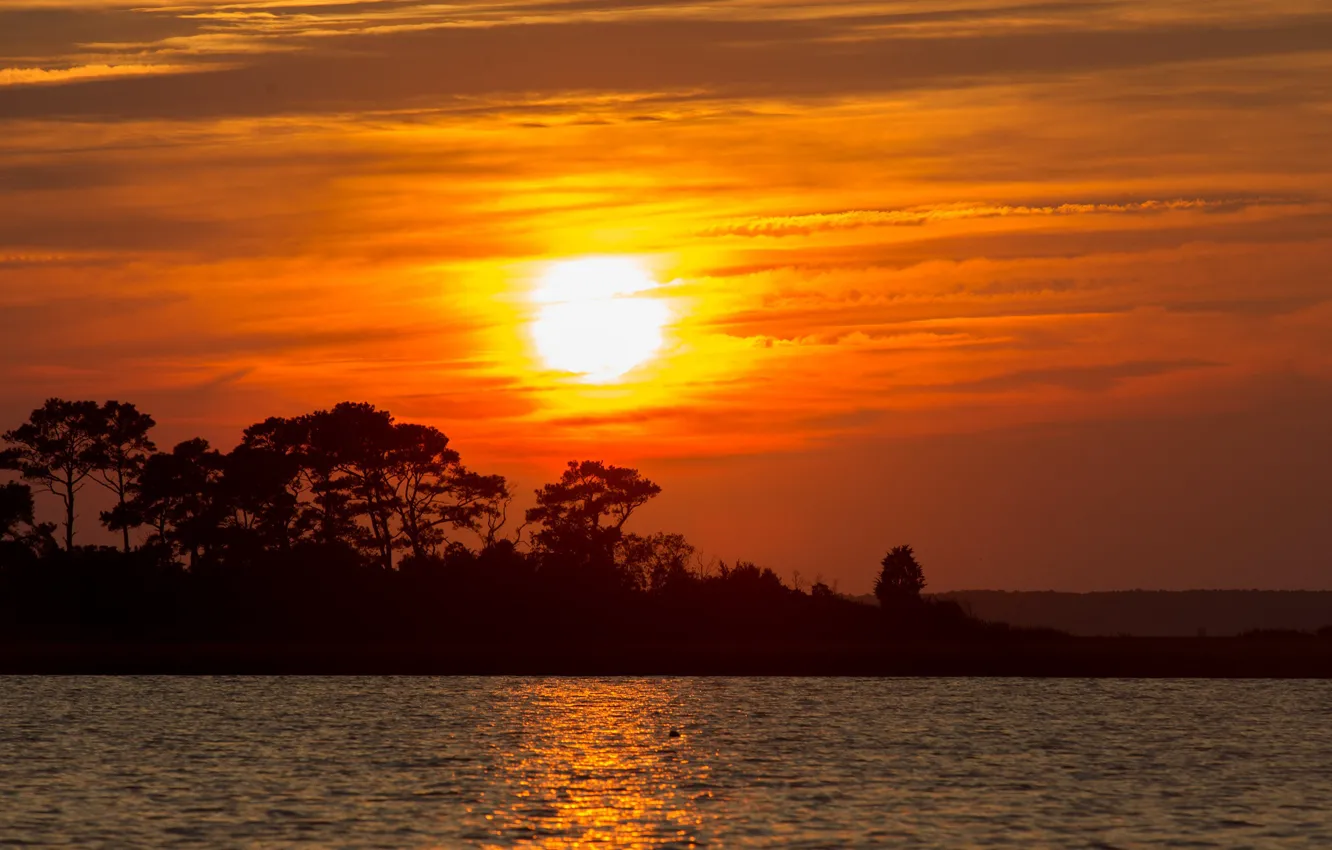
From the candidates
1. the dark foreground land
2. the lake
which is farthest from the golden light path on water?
the dark foreground land

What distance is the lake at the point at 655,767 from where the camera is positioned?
47406mm

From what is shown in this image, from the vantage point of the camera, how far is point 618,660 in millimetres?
130500

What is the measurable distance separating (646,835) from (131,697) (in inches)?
2502

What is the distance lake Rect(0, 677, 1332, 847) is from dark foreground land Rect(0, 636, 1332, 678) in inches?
571

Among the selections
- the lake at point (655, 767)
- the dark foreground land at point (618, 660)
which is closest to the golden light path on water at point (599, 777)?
the lake at point (655, 767)

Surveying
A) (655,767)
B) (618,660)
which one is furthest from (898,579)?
(655,767)

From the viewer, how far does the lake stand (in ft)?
156

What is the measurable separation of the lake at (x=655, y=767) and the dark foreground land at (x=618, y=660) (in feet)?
47.5

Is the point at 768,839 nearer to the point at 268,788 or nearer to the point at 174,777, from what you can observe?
the point at 268,788

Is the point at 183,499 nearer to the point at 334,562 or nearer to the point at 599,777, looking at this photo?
the point at 334,562

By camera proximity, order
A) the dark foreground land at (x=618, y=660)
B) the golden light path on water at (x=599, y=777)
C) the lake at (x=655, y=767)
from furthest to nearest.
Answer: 1. the dark foreground land at (x=618, y=660)
2. the golden light path on water at (x=599, y=777)
3. the lake at (x=655, y=767)

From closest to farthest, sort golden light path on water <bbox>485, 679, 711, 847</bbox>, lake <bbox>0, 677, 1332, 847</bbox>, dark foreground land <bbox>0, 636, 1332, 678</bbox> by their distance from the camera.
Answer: lake <bbox>0, 677, 1332, 847</bbox> → golden light path on water <bbox>485, 679, 711, 847</bbox> → dark foreground land <bbox>0, 636, 1332, 678</bbox>

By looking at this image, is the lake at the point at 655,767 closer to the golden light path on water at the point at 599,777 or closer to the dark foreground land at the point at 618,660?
the golden light path on water at the point at 599,777

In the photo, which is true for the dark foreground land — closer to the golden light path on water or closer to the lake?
the lake
